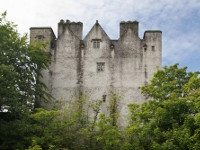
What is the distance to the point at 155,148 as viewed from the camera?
24.7 m

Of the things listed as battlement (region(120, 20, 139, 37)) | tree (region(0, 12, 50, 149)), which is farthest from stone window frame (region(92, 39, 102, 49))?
tree (region(0, 12, 50, 149))

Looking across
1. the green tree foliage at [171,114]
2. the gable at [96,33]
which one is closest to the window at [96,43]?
the gable at [96,33]

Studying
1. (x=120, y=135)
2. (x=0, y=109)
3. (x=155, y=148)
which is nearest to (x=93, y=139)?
(x=120, y=135)

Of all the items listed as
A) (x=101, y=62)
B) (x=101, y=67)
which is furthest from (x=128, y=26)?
(x=101, y=67)

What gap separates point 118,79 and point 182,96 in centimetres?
870

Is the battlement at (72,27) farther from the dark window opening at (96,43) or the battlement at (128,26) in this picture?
the battlement at (128,26)

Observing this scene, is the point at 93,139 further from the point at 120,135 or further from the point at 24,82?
the point at 24,82

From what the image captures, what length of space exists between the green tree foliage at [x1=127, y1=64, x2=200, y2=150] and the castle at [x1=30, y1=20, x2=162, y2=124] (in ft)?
20.0

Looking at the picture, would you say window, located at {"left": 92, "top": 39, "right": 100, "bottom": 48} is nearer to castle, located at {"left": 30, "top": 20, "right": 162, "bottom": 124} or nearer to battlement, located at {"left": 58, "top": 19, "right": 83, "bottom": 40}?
castle, located at {"left": 30, "top": 20, "right": 162, "bottom": 124}

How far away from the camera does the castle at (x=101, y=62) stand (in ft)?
112

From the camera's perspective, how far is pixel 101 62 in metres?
35.1

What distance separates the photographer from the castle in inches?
1350

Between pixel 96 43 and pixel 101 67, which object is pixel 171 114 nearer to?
pixel 101 67

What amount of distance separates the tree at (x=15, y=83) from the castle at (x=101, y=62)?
4575 mm
